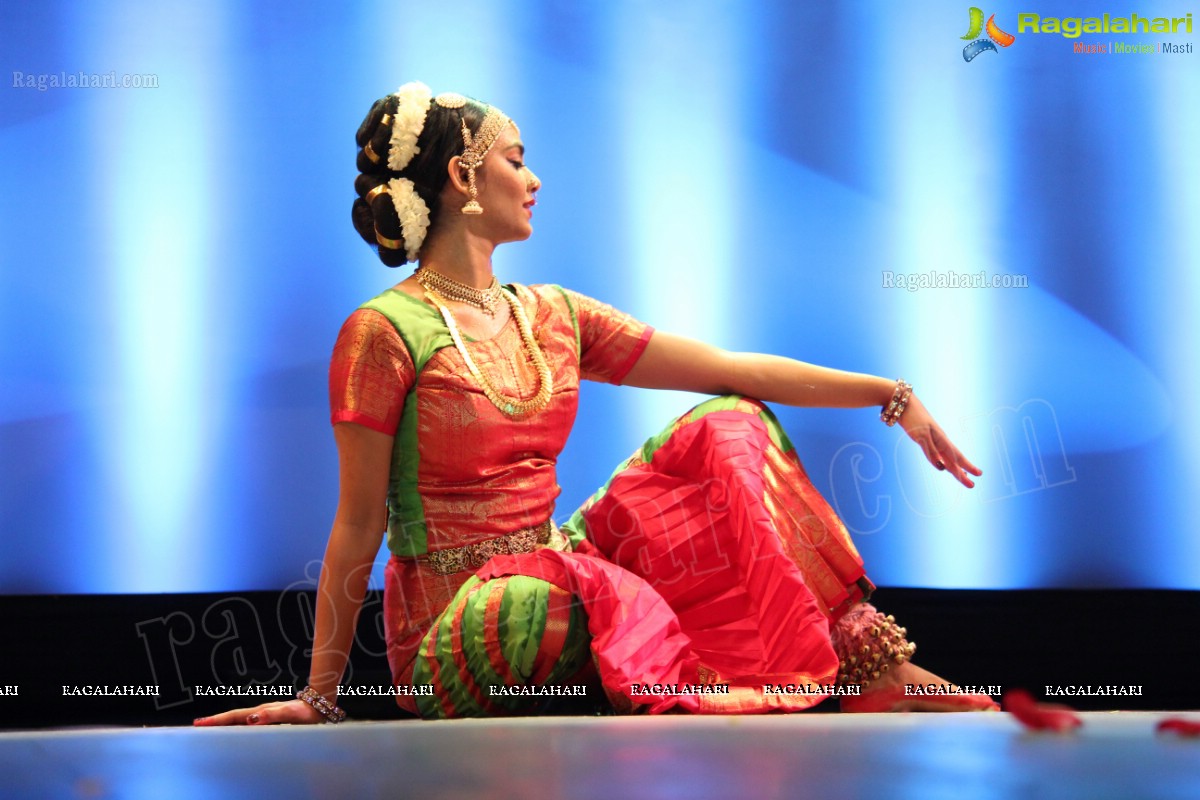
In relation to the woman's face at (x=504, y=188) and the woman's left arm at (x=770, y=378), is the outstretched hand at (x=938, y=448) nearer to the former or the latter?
the woman's left arm at (x=770, y=378)

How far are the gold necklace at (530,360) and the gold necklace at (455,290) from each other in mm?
12

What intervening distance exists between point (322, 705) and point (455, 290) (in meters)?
0.66

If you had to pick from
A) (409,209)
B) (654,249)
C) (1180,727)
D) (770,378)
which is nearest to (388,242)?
(409,209)

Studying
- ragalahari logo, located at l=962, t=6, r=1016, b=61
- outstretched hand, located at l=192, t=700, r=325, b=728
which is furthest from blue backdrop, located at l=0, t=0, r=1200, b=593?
outstretched hand, located at l=192, t=700, r=325, b=728

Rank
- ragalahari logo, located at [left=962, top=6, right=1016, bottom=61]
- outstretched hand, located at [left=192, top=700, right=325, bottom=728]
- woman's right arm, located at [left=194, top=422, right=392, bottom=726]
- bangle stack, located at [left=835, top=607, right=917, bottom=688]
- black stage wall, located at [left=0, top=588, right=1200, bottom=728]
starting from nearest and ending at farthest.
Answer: outstretched hand, located at [left=192, top=700, right=325, bottom=728]
woman's right arm, located at [left=194, top=422, right=392, bottom=726]
bangle stack, located at [left=835, top=607, right=917, bottom=688]
black stage wall, located at [left=0, top=588, right=1200, bottom=728]
ragalahari logo, located at [left=962, top=6, right=1016, bottom=61]

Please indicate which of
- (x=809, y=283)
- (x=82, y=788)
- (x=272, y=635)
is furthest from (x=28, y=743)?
(x=809, y=283)

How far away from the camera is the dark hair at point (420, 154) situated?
1.97m

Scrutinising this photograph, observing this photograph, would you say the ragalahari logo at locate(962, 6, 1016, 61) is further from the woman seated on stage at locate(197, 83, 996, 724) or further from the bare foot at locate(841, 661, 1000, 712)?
the bare foot at locate(841, 661, 1000, 712)

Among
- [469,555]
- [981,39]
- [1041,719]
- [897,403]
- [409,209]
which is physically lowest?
[1041,719]

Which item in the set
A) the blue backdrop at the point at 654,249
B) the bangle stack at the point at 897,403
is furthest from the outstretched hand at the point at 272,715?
the blue backdrop at the point at 654,249

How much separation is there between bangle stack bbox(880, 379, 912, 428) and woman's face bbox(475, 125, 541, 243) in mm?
642

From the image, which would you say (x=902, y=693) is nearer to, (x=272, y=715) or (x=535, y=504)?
(x=535, y=504)

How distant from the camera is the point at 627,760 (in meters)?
1.21

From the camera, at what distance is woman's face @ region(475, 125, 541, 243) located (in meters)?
1.98
